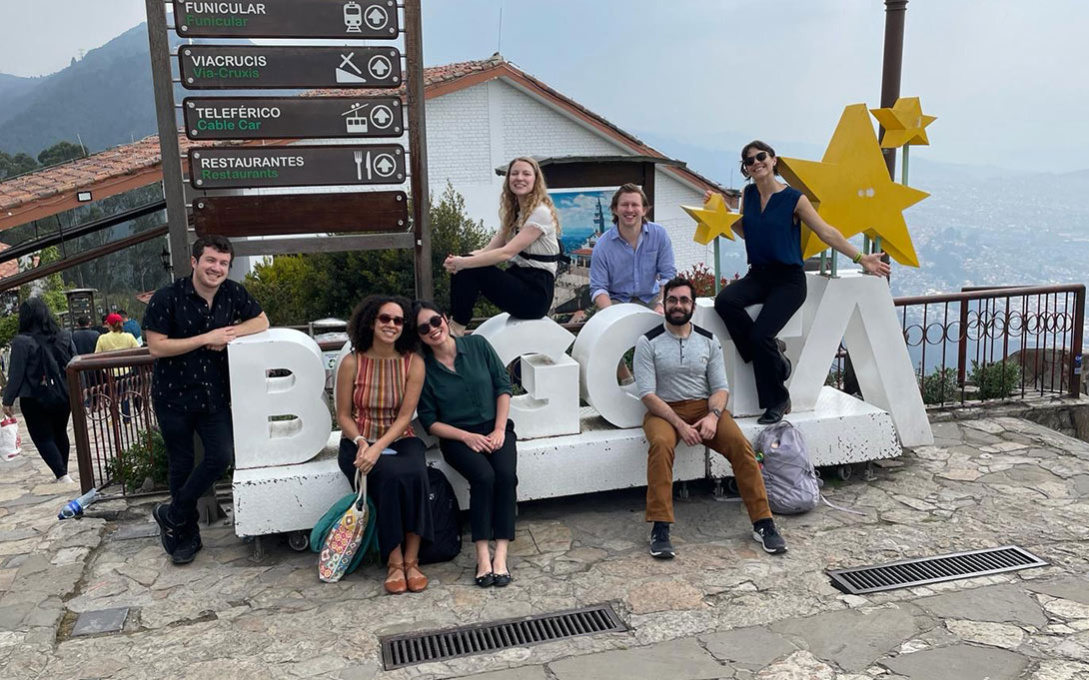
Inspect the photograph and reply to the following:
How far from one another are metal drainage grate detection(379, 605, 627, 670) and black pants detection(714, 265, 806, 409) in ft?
6.89

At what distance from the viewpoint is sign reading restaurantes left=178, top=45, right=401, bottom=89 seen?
16.6ft

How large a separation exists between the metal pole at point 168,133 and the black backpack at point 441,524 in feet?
6.51

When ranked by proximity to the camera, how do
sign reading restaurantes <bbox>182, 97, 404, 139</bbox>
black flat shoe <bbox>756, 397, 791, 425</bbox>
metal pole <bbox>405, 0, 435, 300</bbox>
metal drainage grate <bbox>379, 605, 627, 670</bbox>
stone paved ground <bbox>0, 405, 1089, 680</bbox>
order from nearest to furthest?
stone paved ground <bbox>0, 405, 1089, 680</bbox> < metal drainage grate <bbox>379, 605, 627, 670</bbox> < sign reading restaurantes <bbox>182, 97, 404, 139</bbox> < metal pole <bbox>405, 0, 435, 300</bbox> < black flat shoe <bbox>756, 397, 791, 425</bbox>

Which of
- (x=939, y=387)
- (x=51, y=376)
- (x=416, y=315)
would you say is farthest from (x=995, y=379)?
(x=51, y=376)

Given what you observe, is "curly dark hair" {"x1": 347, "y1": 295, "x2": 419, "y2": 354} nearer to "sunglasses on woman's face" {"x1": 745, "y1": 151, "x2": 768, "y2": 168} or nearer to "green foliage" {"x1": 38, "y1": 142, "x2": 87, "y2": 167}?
"sunglasses on woman's face" {"x1": 745, "y1": 151, "x2": 768, "y2": 168}

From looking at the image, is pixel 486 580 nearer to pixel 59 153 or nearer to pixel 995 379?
pixel 995 379

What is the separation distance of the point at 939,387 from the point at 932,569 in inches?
145

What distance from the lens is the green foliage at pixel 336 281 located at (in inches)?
607

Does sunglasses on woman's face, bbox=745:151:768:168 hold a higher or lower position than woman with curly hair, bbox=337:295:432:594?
higher

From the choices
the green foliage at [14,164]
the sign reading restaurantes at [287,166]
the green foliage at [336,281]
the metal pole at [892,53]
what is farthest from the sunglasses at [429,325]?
the green foliage at [14,164]

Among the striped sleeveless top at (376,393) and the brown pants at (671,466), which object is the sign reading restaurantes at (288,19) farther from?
the brown pants at (671,466)

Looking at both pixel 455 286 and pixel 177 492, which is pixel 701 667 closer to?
pixel 455 286

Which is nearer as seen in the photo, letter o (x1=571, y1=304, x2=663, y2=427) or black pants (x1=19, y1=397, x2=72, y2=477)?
letter o (x1=571, y1=304, x2=663, y2=427)

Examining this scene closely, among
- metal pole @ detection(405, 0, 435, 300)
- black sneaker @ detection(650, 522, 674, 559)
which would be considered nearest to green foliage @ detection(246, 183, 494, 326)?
metal pole @ detection(405, 0, 435, 300)
